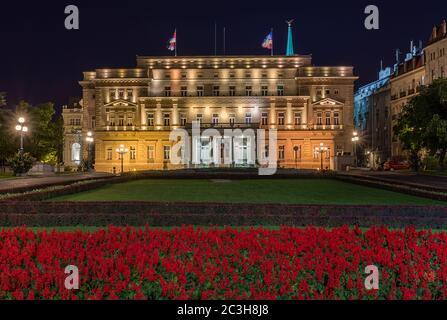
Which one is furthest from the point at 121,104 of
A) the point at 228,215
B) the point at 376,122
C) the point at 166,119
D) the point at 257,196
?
the point at 228,215

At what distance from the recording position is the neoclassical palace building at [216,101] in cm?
7588

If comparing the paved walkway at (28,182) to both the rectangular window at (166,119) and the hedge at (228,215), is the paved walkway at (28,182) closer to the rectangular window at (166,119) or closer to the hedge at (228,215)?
the hedge at (228,215)

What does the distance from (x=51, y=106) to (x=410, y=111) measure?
179 ft

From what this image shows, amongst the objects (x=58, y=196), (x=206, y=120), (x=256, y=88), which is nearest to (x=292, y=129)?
(x=256, y=88)

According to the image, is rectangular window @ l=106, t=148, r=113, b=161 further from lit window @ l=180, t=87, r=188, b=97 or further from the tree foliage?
lit window @ l=180, t=87, r=188, b=97

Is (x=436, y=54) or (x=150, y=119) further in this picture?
(x=150, y=119)

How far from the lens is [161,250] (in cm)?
980

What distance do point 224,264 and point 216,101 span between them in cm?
6885

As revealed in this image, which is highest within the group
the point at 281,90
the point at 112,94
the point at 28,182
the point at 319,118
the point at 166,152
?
the point at 281,90

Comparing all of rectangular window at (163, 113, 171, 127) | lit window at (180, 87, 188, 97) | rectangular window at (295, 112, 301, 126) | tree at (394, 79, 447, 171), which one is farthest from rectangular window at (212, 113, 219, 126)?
tree at (394, 79, 447, 171)

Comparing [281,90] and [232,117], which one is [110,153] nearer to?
[232,117]

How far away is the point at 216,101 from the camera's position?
251ft

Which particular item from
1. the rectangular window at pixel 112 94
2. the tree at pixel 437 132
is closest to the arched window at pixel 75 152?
the rectangular window at pixel 112 94
